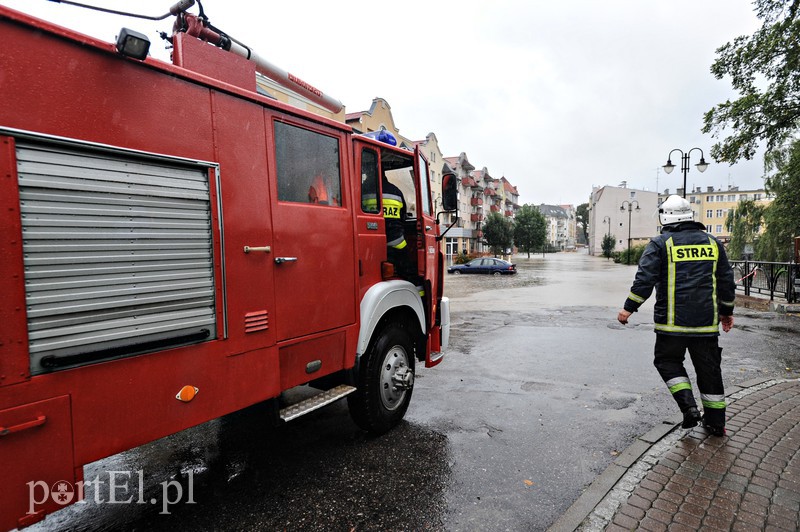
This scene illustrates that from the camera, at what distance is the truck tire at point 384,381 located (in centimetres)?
374

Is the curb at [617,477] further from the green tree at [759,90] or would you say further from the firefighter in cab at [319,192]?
the green tree at [759,90]

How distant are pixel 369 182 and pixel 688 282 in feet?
9.60

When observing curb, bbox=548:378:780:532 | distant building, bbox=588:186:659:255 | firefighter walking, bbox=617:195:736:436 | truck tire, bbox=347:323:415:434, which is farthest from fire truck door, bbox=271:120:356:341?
distant building, bbox=588:186:659:255

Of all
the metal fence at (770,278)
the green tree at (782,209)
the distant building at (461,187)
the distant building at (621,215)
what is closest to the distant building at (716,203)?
the distant building at (621,215)

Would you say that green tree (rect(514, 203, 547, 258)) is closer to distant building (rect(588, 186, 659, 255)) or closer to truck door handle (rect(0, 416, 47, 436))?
distant building (rect(588, 186, 659, 255))

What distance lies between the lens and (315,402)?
3.29 m

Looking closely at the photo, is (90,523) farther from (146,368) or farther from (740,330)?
(740,330)

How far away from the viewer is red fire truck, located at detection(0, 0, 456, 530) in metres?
1.83

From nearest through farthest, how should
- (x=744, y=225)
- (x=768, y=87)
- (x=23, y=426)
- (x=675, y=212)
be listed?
(x=23, y=426)
(x=675, y=212)
(x=768, y=87)
(x=744, y=225)

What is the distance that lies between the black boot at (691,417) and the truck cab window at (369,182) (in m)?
3.30

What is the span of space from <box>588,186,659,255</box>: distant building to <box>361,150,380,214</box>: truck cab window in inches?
3194

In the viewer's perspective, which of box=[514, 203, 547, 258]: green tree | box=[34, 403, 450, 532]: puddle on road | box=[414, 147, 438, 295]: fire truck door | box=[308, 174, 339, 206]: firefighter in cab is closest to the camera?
box=[34, 403, 450, 532]: puddle on road

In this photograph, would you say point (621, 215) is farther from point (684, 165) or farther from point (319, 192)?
point (319, 192)

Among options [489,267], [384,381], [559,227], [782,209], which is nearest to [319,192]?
[384,381]
